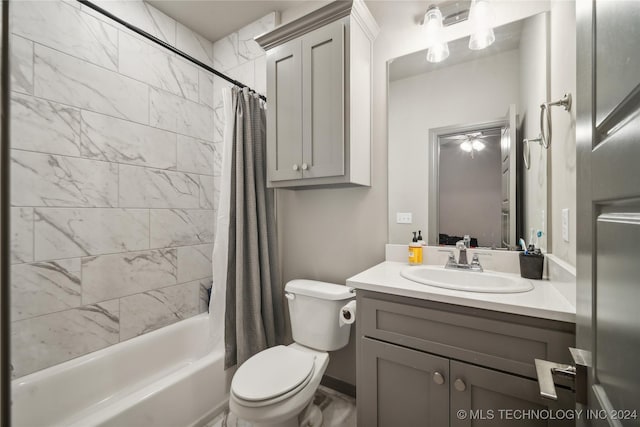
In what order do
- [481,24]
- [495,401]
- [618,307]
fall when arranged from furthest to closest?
[481,24], [495,401], [618,307]

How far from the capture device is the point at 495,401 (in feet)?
3.00

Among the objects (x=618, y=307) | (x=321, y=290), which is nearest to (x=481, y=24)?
(x=618, y=307)

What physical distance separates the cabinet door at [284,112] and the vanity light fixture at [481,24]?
0.91m

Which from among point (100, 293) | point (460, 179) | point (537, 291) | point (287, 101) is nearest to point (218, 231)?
point (100, 293)

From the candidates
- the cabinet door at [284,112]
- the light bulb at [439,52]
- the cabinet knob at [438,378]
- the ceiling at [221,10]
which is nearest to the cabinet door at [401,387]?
the cabinet knob at [438,378]

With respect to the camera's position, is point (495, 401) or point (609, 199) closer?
point (609, 199)

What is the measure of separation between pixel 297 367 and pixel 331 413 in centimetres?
52

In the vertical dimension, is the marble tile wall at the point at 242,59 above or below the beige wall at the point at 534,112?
above

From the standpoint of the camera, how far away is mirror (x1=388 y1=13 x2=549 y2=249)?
1.27 meters

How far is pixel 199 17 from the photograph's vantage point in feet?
6.60

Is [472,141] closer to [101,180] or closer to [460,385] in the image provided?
[460,385]

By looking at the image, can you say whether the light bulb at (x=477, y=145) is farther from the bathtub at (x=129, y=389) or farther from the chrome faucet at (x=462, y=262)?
the bathtub at (x=129, y=389)

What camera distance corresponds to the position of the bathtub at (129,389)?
1.26 meters

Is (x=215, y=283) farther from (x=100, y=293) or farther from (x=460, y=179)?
(x=460, y=179)
